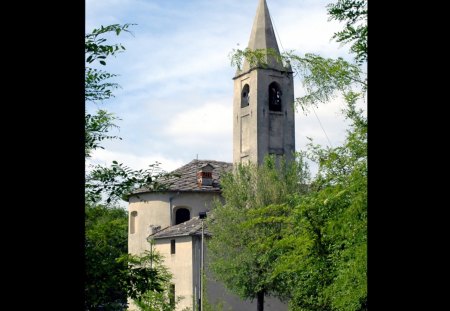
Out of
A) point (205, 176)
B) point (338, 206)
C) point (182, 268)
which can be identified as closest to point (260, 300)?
point (182, 268)

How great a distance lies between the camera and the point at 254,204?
36.0 m

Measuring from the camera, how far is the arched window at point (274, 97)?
45.2m

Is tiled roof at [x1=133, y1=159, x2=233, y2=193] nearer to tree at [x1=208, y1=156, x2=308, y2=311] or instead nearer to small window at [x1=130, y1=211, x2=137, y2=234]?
small window at [x1=130, y1=211, x2=137, y2=234]

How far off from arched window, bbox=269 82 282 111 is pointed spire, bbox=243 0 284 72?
46.1 inches

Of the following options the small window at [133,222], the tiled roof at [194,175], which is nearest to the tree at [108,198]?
the tiled roof at [194,175]

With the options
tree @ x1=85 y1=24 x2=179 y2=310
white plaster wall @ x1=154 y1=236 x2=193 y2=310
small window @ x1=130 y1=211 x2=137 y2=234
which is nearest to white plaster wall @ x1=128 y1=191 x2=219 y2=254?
small window @ x1=130 y1=211 x2=137 y2=234

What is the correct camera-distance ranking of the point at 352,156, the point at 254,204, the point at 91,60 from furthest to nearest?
the point at 254,204 → the point at 352,156 → the point at 91,60
